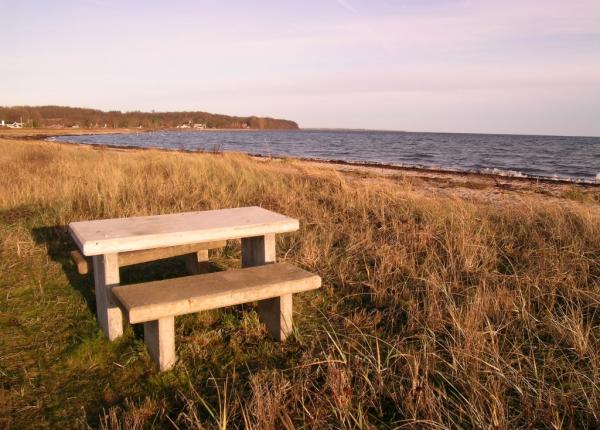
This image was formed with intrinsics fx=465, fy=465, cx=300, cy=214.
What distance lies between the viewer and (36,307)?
346cm

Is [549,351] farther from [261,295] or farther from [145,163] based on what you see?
[145,163]

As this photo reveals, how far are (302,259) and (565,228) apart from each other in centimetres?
280

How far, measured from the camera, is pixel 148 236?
8.66 ft

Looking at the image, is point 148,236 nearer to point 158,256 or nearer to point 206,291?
point 206,291

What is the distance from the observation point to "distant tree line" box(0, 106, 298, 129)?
4230 inches

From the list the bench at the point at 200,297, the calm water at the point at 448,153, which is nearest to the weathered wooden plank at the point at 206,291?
the bench at the point at 200,297

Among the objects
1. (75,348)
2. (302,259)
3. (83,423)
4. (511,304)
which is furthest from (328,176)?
(83,423)

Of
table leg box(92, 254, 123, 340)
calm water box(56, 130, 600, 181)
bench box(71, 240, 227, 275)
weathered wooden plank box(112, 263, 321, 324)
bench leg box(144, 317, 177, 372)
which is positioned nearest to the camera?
weathered wooden plank box(112, 263, 321, 324)

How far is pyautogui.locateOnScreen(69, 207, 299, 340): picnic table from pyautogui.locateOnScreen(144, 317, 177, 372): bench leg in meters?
0.27

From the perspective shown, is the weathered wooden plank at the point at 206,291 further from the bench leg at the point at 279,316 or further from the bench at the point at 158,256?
the bench at the point at 158,256

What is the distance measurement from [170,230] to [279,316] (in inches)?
33.6

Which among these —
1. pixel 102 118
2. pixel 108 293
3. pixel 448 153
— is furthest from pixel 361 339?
pixel 102 118

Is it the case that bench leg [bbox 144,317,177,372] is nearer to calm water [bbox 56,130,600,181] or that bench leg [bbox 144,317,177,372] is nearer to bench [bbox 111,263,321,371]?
bench [bbox 111,263,321,371]

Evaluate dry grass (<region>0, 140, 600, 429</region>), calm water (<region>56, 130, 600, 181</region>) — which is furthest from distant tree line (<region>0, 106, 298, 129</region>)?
dry grass (<region>0, 140, 600, 429</region>)
